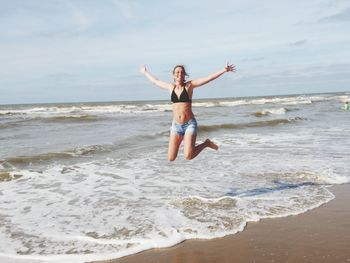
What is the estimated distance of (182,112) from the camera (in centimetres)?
725

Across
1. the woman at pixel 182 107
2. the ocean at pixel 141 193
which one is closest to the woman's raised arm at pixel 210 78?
the woman at pixel 182 107

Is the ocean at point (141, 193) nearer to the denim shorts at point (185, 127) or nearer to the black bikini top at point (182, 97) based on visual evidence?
the denim shorts at point (185, 127)

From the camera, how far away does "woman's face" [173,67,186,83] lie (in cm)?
699

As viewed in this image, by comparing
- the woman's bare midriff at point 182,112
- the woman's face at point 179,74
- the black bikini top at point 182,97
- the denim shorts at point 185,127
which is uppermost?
the woman's face at point 179,74

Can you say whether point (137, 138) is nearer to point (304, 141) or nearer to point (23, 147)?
point (23, 147)

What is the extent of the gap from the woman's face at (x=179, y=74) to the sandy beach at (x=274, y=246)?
2.54 m

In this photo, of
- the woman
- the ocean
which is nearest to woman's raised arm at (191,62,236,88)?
the woman

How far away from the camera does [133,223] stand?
609 centimetres

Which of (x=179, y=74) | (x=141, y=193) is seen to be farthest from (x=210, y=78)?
(x=141, y=193)

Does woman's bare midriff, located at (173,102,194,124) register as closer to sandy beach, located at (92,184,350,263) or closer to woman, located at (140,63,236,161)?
woman, located at (140,63,236,161)

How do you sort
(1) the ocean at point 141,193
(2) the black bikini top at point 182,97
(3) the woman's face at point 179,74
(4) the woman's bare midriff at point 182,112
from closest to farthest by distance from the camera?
(1) the ocean at point 141,193
(3) the woman's face at point 179,74
(2) the black bikini top at point 182,97
(4) the woman's bare midriff at point 182,112

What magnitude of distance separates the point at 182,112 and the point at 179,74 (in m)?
0.65

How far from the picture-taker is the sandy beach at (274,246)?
4.65 metres

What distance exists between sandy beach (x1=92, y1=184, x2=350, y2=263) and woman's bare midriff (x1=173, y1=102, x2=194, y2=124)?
2.16 metres
